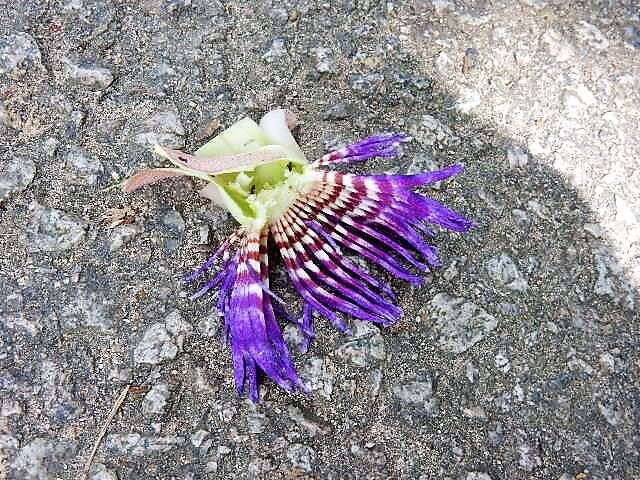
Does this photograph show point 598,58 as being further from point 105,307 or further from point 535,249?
point 105,307

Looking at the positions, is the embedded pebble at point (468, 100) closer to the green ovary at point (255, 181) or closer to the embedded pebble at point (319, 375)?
the green ovary at point (255, 181)

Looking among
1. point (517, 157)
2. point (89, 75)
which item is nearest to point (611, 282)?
point (517, 157)

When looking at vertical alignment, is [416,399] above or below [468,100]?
below

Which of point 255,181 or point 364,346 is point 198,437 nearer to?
point 364,346

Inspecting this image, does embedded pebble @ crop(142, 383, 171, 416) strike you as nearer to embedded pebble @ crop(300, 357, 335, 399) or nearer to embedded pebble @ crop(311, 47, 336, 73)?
embedded pebble @ crop(300, 357, 335, 399)

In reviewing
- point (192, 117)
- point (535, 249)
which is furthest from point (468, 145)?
point (192, 117)

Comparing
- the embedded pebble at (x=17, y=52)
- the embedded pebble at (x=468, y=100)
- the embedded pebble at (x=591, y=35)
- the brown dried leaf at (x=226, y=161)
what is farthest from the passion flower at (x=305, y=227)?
the embedded pebble at (x=591, y=35)
